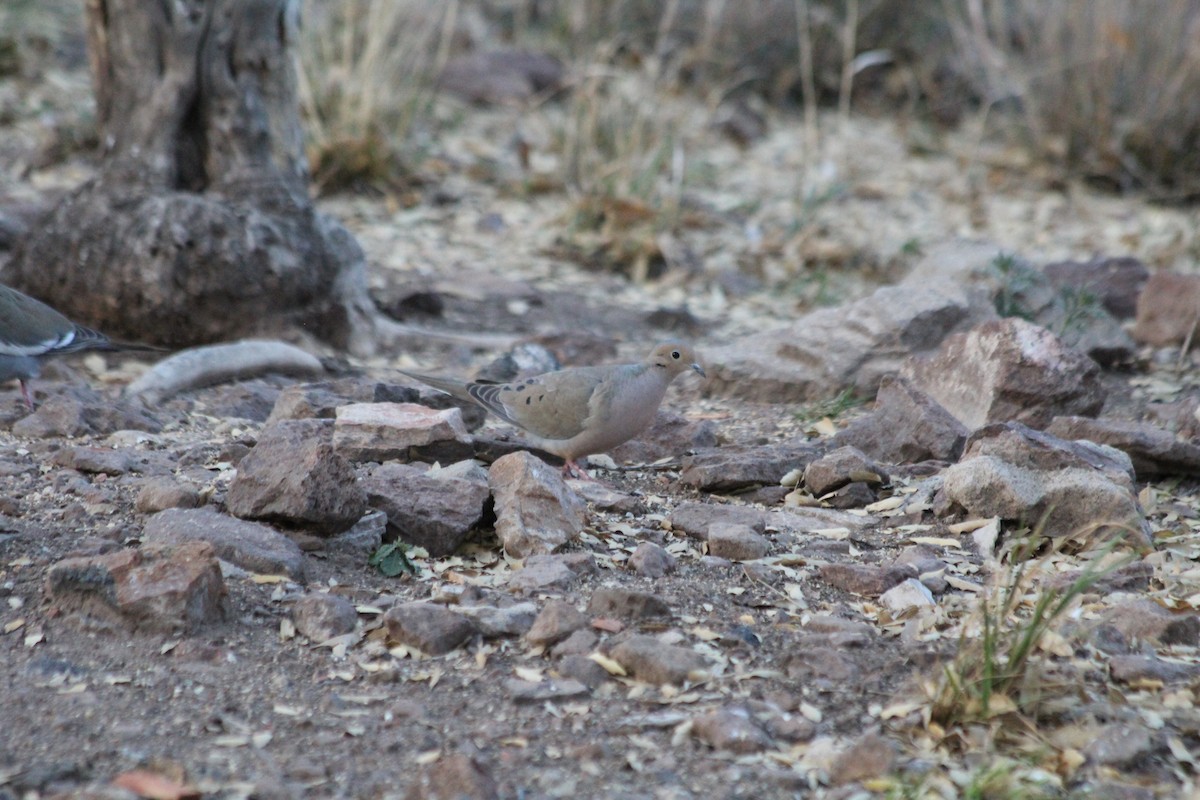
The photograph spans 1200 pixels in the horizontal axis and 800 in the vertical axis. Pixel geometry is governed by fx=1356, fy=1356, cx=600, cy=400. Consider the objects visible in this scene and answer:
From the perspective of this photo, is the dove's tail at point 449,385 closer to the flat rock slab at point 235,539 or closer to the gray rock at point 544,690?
the flat rock slab at point 235,539

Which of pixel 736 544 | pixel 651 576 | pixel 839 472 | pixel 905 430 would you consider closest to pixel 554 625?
pixel 651 576

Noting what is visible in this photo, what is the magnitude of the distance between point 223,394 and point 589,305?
224 cm

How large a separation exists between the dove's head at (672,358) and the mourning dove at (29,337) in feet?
5.81

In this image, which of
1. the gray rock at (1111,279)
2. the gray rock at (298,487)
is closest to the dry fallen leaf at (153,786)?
the gray rock at (298,487)

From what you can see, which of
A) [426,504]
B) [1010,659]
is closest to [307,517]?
[426,504]

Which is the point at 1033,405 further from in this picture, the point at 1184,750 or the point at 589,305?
the point at 589,305

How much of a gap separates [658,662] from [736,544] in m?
0.69

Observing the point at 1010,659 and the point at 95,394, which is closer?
the point at 1010,659

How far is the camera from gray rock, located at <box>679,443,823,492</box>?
375cm

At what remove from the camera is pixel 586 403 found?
373 centimetres

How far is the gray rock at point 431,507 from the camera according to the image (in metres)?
3.18

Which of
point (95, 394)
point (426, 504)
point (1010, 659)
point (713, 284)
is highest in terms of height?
point (1010, 659)

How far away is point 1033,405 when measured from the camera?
414cm

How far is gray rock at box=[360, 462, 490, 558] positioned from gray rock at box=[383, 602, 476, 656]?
45 cm
